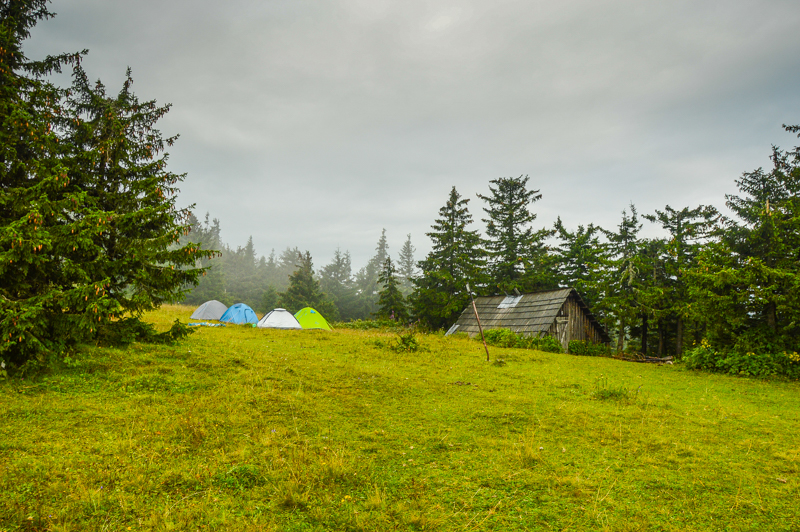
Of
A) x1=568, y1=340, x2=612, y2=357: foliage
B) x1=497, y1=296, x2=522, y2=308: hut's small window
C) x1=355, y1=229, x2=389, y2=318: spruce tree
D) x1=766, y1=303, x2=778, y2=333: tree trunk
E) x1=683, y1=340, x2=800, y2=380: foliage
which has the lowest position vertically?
x1=568, y1=340, x2=612, y2=357: foliage

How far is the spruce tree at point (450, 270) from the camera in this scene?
88.1ft

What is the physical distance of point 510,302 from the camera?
23.5 metres

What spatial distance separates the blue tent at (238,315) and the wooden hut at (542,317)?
1292 centimetres

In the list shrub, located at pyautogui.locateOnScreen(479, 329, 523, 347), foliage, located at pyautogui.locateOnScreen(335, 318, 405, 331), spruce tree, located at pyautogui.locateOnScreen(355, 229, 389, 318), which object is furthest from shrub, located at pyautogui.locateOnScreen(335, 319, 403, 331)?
spruce tree, located at pyautogui.locateOnScreen(355, 229, 389, 318)

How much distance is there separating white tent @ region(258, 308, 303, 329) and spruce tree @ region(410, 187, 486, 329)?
1013 cm

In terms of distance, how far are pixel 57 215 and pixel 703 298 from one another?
18.1m

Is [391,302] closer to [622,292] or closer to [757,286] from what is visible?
[622,292]

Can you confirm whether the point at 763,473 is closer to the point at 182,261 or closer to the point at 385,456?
the point at 385,456

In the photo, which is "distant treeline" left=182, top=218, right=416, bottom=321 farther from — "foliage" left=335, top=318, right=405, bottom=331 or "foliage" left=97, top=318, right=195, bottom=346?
"foliage" left=97, top=318, right=195, bottom=346

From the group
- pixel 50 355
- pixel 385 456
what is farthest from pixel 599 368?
pixel 50 355

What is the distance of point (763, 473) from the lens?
429 cm

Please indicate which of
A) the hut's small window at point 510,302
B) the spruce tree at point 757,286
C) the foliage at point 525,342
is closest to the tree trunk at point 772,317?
the spruce tree at point 757,286

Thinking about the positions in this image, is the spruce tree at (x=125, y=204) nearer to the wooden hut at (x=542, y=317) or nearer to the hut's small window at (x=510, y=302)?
the wooden hut at (x=542, y=317)

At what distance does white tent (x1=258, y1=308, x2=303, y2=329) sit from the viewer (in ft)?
67.2
